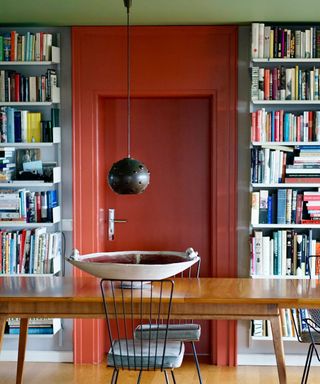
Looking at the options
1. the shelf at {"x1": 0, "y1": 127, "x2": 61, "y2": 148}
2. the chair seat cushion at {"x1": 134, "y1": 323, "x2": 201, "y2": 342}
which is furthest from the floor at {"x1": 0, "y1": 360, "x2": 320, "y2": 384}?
the shelf at {"x1": 0, "y1": 127, "x2": 61, "y2": 148}

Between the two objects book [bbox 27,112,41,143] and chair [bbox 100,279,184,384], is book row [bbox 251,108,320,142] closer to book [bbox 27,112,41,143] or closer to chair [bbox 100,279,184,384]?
book [bbox 27,112,41,143]

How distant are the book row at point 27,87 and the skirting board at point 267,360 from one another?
2.39m

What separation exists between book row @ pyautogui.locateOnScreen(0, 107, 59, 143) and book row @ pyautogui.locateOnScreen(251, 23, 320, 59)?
156 centimetres

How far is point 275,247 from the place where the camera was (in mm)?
5930

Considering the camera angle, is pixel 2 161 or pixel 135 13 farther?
pixel 2 161

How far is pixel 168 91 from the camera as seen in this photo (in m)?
6.05

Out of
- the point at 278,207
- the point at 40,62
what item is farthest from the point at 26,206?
the point at 278,207

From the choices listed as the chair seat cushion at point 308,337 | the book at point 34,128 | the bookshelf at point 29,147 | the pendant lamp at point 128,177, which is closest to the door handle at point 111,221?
the bookshelf at point 29,147

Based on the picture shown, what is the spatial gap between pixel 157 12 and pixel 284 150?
1357 mm

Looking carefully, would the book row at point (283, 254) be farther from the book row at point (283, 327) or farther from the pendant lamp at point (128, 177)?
the pendant lamp at point (128, 177)

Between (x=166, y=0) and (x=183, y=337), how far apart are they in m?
2.11

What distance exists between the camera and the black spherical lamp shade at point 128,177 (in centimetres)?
459

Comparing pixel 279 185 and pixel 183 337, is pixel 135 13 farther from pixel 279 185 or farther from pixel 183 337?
pixel 183 337

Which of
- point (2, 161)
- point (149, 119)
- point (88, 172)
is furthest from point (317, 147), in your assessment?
point (2, 161)
